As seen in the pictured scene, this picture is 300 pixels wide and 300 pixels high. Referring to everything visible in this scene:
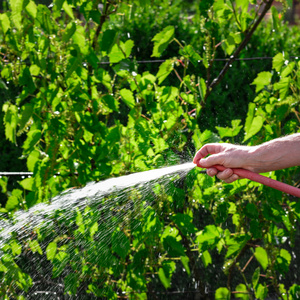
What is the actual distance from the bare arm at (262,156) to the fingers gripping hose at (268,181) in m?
0.02

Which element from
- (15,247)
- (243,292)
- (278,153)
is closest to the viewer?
(278,153)

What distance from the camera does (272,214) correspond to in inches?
80.3

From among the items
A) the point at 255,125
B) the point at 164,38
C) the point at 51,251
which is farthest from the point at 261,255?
the point at 164,38

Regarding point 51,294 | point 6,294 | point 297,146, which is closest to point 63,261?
point 6,294

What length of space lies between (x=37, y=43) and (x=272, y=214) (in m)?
1.41

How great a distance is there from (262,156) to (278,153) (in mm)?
58

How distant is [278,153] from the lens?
155 cm

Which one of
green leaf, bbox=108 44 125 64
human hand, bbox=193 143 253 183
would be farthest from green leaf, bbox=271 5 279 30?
human hand, bbox=193 143 253 183

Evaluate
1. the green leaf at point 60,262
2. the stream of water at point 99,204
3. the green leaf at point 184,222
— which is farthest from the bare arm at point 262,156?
the green leaf at point 60,262

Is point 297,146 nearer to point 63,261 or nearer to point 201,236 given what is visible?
point 201,236

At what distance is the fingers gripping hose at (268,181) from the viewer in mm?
1352

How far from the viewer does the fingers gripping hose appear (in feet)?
4.43

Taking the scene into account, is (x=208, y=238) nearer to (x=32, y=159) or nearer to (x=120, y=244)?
(x=120, y=244)

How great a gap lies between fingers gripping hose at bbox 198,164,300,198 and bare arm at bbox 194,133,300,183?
2 centimetres
